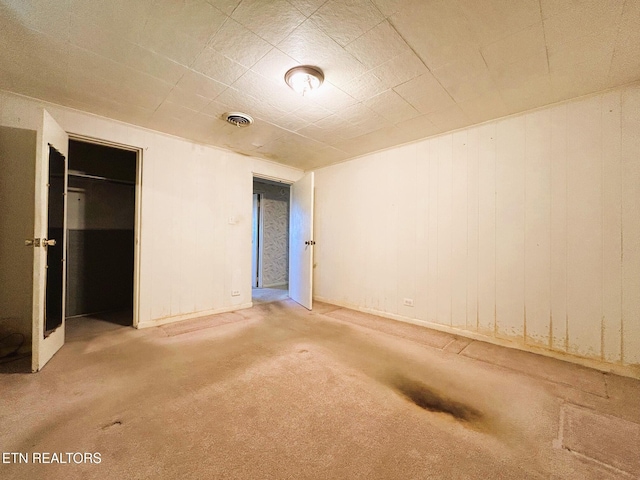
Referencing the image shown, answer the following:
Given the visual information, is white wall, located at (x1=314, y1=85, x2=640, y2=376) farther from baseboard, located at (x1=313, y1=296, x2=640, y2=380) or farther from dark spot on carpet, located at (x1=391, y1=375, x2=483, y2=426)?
dark spot on carpet, located at (x1=391, y1=375, x2=483, y2=426)

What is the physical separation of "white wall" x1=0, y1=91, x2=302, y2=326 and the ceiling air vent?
38.2 inches

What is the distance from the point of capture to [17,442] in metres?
1.28

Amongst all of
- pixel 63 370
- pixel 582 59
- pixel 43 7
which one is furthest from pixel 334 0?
pixel 63 370

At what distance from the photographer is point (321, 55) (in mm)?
1776

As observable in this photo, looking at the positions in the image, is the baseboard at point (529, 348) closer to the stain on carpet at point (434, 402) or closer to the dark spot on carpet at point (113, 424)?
the stain on carpet at point (434, 402)

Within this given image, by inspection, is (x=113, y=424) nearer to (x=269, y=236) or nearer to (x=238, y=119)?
(x=238, y=119)

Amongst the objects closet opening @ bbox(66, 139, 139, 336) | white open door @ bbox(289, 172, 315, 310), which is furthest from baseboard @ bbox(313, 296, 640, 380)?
closet opening @ bbox(66, 139, 139, 336)

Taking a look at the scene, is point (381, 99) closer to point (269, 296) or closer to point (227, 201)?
point (227, 201)

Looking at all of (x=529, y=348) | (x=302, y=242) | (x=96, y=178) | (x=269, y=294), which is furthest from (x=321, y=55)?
(x=269, y=294)

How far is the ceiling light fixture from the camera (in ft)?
6.27

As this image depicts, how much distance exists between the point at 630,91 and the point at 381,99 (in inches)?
78.9

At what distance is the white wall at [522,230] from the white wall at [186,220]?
202cm

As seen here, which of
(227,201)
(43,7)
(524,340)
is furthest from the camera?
(227,201)

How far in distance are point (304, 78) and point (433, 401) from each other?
254 centimetres
